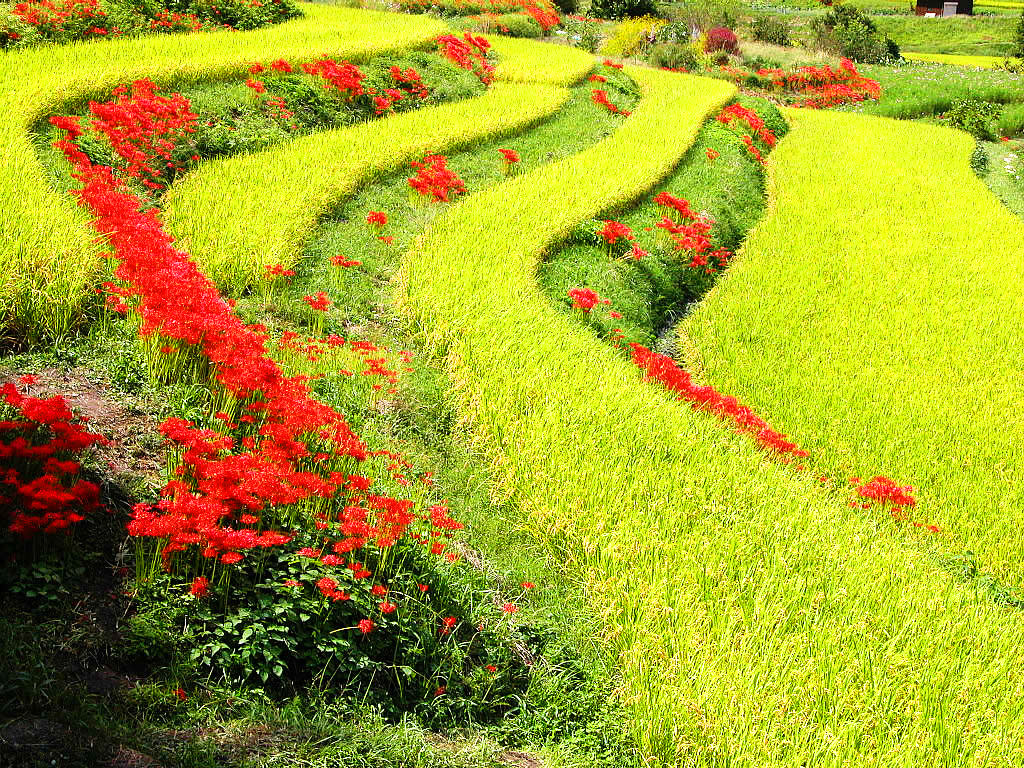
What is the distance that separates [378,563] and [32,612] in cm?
130

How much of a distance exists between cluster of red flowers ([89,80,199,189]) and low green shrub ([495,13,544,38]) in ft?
46.5

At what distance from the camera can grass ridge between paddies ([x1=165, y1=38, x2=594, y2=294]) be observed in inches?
245

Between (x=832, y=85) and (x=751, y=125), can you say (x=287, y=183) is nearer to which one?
(x=751, y=125)

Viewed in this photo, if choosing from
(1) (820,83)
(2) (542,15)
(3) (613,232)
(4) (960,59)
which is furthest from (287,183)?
(4) (960,59)

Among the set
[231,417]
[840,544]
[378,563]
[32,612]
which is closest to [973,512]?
[840,544]

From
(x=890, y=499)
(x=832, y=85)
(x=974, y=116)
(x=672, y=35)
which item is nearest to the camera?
(x=890, y=499)

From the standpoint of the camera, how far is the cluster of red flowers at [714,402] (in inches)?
219

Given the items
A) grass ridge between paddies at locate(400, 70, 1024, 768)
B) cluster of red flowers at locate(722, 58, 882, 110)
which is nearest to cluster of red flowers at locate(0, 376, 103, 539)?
grass ridge between paddies at locate(400, 70, 1024, 768)

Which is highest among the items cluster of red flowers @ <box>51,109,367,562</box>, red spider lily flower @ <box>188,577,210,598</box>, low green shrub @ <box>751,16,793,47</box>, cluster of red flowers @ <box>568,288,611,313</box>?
low green shrub @ <box>751,16,793,47</box>

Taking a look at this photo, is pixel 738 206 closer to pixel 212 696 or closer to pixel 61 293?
pixel 61 293

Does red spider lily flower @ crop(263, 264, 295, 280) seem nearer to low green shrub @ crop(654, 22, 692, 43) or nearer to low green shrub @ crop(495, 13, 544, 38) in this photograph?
low green shrub @ crop(495, 13, 544, 38)

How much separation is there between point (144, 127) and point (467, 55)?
8219 millimetres

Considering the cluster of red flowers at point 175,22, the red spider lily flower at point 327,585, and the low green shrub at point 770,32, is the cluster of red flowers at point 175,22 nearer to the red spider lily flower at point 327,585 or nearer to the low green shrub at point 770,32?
the red spider lily flower at point 327,585

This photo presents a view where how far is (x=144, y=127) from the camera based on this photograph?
775cm
